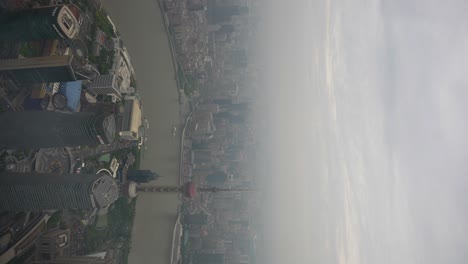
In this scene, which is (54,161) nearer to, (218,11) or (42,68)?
(42,68)

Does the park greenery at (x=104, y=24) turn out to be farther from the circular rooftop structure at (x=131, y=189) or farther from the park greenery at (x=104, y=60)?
the circular rooftop structure at (x=131, y=189)

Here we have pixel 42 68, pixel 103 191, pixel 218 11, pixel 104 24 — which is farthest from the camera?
pixel 218 11

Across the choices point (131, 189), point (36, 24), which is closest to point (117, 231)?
point (131, 189)

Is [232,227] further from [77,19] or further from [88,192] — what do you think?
[77,19]

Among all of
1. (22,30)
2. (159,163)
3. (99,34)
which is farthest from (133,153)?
(22,30)

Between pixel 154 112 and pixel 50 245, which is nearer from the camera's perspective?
pixel 50 245

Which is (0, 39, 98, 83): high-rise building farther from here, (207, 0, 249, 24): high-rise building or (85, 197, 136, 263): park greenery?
(207, 0, 249, 24): high-rise building
